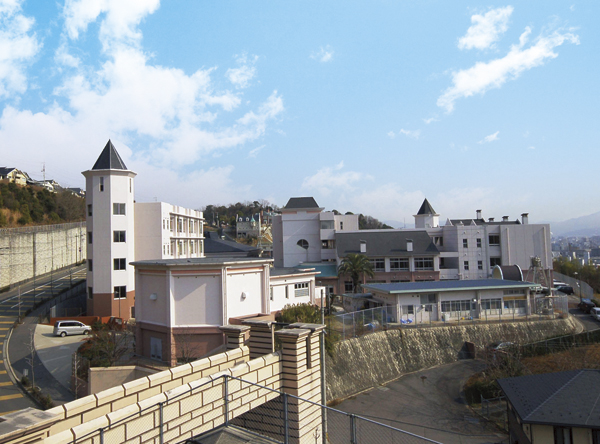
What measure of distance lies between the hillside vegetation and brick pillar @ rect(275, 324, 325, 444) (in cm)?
5771

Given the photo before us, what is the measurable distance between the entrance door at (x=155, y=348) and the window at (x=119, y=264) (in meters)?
13.6

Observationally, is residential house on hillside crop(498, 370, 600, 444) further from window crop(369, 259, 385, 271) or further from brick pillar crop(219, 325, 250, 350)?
window crop(369, 259, 385, 271)

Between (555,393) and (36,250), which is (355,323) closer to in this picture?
(555,393)

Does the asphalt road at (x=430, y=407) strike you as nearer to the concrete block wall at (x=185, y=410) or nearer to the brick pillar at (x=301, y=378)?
the brick pillar at (x=301, y=378)

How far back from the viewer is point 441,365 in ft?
106

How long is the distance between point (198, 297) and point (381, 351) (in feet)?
45.8

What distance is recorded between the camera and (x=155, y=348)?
2473 centimetres

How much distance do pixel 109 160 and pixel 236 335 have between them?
29447mm

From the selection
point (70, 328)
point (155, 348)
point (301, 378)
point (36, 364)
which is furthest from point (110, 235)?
point (301, 378)

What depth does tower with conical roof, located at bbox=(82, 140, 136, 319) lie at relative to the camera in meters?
35.6

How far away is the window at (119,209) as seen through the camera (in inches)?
1442

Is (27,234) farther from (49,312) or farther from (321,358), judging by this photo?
(321,358)

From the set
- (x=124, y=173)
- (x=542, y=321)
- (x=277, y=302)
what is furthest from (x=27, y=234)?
(x=542, y=321)

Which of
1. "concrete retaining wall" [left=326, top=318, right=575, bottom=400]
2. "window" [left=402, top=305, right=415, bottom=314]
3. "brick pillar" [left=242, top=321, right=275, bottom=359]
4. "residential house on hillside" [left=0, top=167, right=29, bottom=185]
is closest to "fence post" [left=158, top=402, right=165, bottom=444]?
"brick pillar" [left=242, top=321, right=275, bottom=359]
